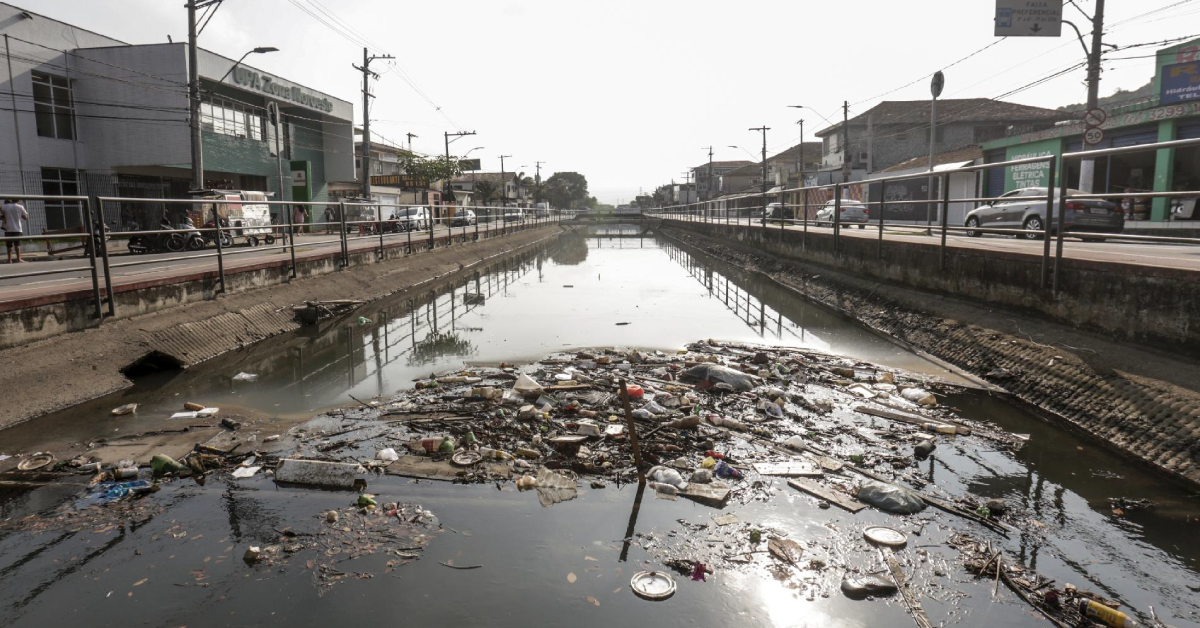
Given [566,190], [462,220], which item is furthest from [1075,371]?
[566,190]

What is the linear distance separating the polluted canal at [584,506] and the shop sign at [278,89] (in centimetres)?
2778

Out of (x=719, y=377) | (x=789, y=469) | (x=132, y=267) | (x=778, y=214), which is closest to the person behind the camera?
(x=789, y=469)

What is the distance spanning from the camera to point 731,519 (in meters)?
3.53

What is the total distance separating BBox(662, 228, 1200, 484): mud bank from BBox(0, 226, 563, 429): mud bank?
309 inches

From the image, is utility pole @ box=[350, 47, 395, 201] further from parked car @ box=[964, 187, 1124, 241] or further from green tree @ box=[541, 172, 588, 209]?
green tree @ box=[541, 172, 588, 209]

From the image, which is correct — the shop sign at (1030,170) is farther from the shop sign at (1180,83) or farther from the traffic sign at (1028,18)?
the traffic sign at (1028,18)

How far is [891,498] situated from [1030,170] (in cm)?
2568

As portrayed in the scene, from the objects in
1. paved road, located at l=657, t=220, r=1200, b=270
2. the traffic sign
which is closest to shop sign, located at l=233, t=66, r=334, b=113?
paved road, located at l=657, t=220, r=1200, b=270

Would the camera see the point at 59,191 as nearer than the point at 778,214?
Yes

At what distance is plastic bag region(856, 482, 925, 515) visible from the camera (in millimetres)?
3623

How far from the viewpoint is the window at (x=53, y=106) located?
22.6 m

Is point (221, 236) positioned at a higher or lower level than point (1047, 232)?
lower

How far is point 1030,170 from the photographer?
79.8 ft

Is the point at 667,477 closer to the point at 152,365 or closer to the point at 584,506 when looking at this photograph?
the point at 584,506
